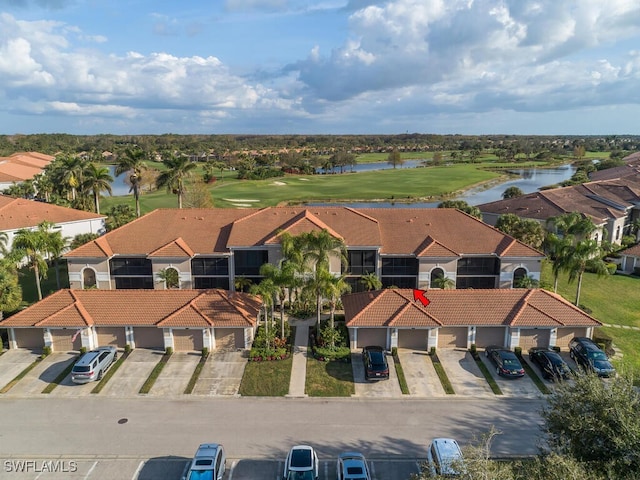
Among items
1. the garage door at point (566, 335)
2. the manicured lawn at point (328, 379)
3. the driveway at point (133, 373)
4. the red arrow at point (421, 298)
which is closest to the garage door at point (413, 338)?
the red arrow at point (421, 298)

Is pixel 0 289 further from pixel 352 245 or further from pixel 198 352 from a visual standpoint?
pixel 352 245

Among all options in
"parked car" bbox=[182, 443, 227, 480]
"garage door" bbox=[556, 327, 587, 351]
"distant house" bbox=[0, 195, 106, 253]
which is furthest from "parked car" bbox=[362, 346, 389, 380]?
"distant house" bbox=[0, 195, 106, 253]

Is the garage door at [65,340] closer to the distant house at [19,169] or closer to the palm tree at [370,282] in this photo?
the palm tree at [370,282]

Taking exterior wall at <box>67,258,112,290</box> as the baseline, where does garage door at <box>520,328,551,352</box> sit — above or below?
below

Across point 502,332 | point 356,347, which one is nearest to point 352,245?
point 356,347
